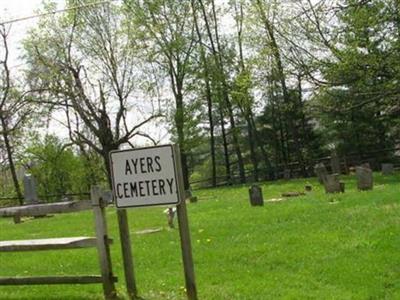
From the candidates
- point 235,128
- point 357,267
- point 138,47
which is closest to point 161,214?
point 357,267

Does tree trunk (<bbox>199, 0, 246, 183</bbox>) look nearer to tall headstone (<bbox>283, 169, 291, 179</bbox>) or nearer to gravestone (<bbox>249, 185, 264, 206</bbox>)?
tall headstone (<bbox>283, 169, 291, 179</bbox>)

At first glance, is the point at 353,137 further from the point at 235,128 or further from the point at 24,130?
the point at 24,130

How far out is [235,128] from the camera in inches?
1881

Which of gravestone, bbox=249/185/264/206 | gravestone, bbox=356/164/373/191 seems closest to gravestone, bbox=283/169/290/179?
gravestone, bbox=356/164/373/191

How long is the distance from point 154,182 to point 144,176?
0.45 feet

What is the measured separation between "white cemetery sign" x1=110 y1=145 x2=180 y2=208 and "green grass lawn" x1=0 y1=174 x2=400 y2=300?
3.81 ft

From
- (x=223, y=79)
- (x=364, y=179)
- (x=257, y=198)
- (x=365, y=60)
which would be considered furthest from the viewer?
(x=223, y=79)

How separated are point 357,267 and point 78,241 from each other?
3.41 metres

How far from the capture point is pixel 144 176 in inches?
249

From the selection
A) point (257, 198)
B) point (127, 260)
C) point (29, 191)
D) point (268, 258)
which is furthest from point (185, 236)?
point (29, 191)

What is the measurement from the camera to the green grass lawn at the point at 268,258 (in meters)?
6.98

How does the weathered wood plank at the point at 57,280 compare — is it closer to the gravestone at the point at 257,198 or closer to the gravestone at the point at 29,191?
the gravestone at the point at 257,198

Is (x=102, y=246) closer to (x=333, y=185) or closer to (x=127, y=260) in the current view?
(x=127, y=260)

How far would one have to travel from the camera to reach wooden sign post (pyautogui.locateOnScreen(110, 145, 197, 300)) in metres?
6.17
